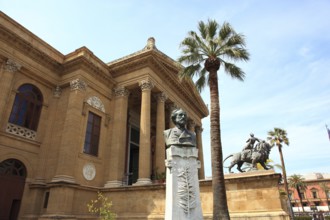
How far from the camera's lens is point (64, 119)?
17.4 meters

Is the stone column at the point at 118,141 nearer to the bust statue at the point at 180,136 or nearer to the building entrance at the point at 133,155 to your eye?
the building entrance at the point at 133,155

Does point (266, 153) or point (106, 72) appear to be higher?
point (106, 72)

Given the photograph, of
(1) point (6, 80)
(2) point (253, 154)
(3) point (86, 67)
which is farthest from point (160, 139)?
(1) point (6, 80)

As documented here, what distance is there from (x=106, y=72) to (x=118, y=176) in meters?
8.47

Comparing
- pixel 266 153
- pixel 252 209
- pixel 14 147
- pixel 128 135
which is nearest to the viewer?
pixel 252 209

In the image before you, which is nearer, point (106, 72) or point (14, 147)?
point (14, 147)

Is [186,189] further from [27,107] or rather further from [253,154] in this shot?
[27,107]

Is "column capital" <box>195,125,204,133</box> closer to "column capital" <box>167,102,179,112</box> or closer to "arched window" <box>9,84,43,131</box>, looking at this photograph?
"column capital" <box>167,102,179,112</box>

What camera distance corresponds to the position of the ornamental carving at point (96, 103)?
62.0 ft

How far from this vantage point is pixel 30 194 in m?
15.4

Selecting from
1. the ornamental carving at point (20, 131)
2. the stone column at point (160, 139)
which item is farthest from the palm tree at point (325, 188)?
the ornamental carving at point (20, 131)

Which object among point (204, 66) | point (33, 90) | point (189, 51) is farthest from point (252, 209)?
point (33, 90)

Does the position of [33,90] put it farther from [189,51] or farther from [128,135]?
[189,51]

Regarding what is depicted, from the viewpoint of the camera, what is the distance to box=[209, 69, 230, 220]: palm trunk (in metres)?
10.2
